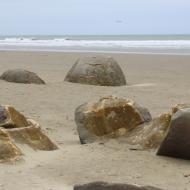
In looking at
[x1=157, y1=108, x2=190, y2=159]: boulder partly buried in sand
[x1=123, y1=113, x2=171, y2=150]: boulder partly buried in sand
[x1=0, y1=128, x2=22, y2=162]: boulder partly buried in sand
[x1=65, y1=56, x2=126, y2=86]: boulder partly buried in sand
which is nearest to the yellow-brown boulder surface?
[x1=0, y1=128, x2=22, y2=162]: boulder partly buried in sand

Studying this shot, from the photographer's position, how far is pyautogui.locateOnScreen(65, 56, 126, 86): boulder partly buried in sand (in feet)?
34.2

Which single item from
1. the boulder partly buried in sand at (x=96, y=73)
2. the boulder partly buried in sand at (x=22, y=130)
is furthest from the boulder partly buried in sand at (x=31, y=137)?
the boulder partly buried in sand at (x=96, y=73)

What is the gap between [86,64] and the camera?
10.5 metres

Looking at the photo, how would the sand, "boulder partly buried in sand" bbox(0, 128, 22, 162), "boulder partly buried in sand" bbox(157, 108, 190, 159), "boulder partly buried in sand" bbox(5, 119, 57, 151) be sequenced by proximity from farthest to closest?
"boulder partly buried in sand" bbox(5, 119, 57, 151)
"boulder partly buried in sand" bbox(157, 108, 190, 159)
"boulder partly buried in sand" bbox(0, 128, 22, 162)
the sand

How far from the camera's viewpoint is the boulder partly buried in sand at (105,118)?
5.03 meters

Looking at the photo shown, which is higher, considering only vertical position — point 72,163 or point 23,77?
point 72,163

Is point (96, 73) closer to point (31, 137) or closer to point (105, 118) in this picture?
point (105, 118)

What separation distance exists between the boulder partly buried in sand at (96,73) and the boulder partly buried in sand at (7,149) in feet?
20.2

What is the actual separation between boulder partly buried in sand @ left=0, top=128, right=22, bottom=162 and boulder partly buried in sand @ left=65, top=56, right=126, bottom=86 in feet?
20.2

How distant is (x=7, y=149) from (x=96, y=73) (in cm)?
637

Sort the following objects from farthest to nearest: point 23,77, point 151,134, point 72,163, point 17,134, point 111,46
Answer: point 111,46
point 23,77
point 151,134
point 17,134
point 72,163

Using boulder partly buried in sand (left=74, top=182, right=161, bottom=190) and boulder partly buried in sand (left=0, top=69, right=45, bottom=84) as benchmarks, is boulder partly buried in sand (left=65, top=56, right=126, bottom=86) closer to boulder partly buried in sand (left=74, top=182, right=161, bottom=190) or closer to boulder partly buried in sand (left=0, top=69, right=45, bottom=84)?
boulder partly buried in sand (left=0, top=69, right=45, bottom=84)

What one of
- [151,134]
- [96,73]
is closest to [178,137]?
[151,134]

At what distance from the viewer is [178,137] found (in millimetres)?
4312
